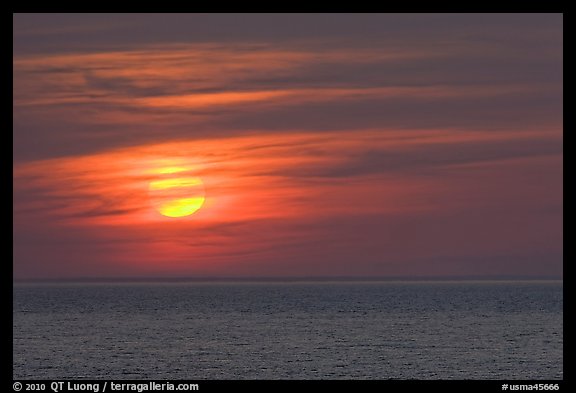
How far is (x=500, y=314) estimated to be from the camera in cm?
17038

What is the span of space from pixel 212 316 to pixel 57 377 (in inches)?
3500

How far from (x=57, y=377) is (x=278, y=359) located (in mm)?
22087

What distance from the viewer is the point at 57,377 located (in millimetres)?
75688

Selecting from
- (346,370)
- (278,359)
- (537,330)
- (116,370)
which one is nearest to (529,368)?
(346,370)

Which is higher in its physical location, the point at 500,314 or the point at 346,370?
the point at 500,314

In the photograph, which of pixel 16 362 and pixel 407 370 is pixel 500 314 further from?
pixel 16 362
